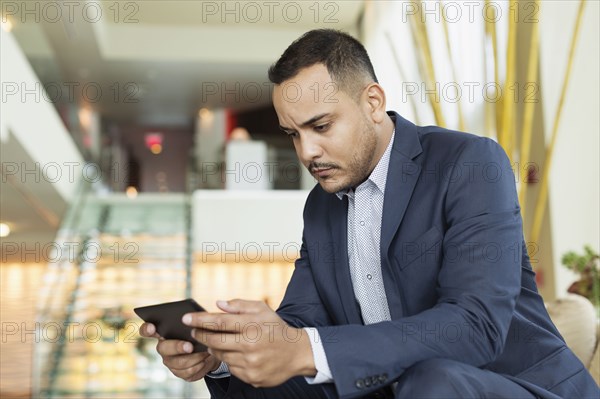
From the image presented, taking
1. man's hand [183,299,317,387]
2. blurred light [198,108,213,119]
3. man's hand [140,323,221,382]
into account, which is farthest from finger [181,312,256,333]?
blurred light [198,108,213,119]

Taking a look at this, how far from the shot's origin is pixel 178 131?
18.5m

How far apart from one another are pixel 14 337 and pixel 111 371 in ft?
8.38

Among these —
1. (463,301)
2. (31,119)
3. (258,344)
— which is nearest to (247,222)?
(31,119)

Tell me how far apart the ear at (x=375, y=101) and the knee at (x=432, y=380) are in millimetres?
599

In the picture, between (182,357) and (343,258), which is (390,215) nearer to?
(343,258)

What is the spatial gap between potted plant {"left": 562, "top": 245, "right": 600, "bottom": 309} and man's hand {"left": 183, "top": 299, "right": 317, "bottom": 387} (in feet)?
8.10

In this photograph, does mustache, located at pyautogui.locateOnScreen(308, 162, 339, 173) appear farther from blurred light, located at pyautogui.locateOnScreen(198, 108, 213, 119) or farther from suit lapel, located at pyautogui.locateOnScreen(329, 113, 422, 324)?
blurred light, located at pyautogui.locateOnScreen(198, 108, 213, 119)

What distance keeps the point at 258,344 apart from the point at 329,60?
65 centimetres

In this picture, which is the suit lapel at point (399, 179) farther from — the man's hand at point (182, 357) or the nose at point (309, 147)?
the man's hand at point (182, 357)

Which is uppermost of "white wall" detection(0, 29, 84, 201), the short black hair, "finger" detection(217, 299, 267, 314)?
"white wall" detection(0, 29, 84, 201)

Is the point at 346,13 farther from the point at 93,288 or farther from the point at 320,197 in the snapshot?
the point at 320,197

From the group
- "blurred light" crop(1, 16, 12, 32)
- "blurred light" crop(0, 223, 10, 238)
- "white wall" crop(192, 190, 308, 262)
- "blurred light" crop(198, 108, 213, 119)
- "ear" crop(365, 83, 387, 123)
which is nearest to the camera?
A: "ear" crop(365, 83, 387, 123)

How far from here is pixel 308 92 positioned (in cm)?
156

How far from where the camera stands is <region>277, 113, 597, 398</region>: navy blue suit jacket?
4.38 feet
